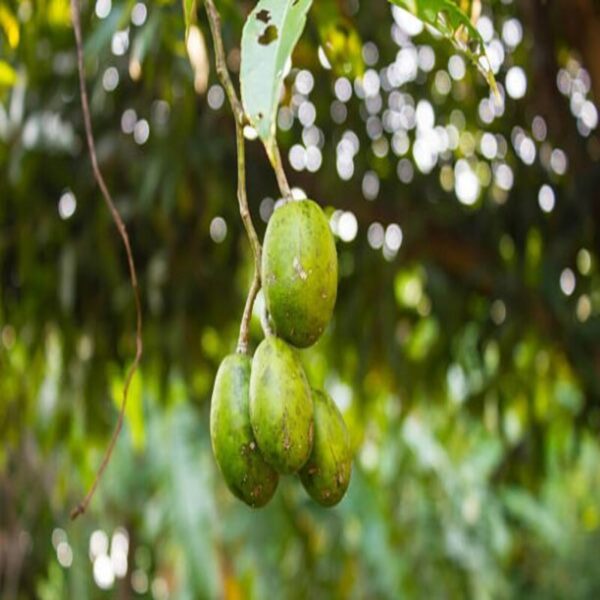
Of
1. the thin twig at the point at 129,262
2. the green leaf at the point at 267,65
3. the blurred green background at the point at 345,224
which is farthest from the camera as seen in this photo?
the blurred green background at the point at 345,224

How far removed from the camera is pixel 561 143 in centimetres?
197

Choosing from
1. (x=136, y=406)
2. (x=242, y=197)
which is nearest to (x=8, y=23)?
(x=242, y=197)

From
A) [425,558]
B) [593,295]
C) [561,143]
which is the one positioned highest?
[561,143]

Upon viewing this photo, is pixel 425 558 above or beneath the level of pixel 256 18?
beneath

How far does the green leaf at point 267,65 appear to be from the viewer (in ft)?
2.09

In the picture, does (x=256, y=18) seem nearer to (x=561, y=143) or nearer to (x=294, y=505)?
(x=561, y=143)

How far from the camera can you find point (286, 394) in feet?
2.25

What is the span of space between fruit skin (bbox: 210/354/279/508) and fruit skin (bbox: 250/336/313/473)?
0.04 feet

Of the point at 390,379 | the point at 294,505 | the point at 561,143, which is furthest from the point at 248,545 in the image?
the point at 561,143

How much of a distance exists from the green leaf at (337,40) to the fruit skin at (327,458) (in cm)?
45

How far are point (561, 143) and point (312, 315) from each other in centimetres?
135

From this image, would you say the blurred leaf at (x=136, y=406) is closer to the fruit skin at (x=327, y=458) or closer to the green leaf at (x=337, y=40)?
the green leaf at (x=337, y=40)

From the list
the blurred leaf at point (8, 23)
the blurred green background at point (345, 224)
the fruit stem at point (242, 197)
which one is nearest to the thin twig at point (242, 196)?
the fruit stem at point (242, 197)

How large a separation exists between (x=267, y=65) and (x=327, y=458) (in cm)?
21
